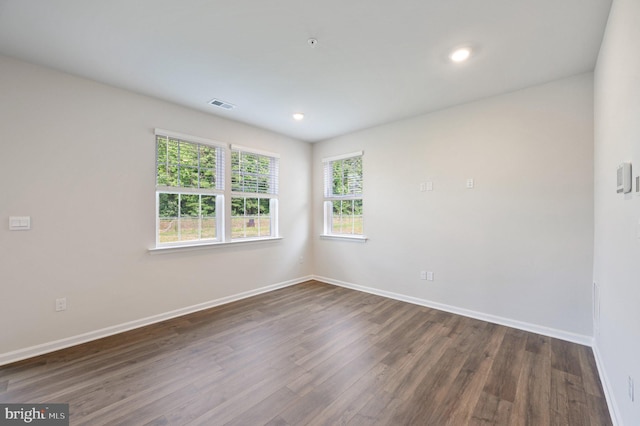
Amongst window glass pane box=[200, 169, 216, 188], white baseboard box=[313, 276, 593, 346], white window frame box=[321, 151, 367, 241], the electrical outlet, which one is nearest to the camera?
the electrical outlet

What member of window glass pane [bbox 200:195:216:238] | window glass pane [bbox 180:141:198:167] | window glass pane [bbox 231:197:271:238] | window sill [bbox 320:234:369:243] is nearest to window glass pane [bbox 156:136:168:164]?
window glass pane [bbox 180:141:198:167]

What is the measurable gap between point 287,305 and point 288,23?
10.6 ft

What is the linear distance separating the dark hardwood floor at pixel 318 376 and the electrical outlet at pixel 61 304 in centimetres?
39

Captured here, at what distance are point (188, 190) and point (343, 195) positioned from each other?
2.51m

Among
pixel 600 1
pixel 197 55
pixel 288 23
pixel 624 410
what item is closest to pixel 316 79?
pixel 288 23

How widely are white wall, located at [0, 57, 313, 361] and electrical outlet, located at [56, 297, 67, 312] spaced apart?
37mm

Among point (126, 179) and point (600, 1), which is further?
point (126, 179)

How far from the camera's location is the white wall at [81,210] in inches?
92.0

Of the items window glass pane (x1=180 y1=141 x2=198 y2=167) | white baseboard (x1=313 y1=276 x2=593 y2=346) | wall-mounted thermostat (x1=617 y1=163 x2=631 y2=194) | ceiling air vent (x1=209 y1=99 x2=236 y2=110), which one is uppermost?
ceiling air vent (x1=209 y1=99 x2=236 y2=110)

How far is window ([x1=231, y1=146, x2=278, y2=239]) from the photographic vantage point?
13.1 feet

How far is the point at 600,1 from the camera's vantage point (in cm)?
171

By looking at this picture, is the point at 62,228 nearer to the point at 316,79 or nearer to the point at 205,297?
the point at 205,297

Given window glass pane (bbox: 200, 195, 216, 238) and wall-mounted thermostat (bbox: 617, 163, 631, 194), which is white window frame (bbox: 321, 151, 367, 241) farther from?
wall-mounted thermostat (bbox: 617, 163, 631, 194)

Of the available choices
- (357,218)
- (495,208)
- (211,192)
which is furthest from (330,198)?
(495,208)
